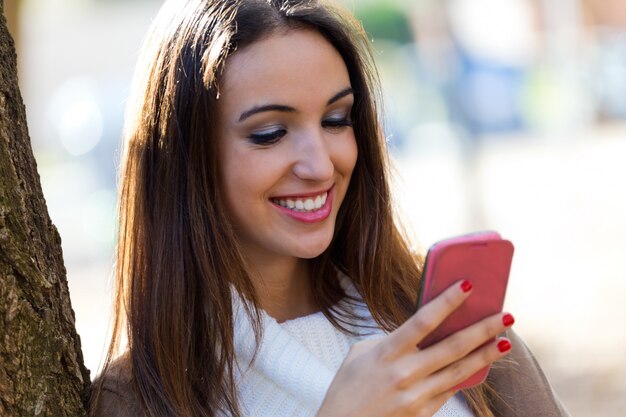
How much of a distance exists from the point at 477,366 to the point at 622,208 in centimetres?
931

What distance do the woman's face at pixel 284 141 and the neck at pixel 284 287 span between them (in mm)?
178

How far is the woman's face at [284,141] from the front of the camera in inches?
90.0

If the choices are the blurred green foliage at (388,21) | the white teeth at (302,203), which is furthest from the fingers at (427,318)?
the blurred green foliage at (388,21)

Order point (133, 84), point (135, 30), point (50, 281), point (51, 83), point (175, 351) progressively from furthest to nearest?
point (135, 30) < point (51, 83) < point (133, 84) < point (175, 351) < point (50, 281)

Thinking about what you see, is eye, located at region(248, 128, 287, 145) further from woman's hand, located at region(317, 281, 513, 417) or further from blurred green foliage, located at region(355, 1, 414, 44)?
blurred green foliage, located at region(355, 1, 414, 44)

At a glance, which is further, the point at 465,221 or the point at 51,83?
the point at 51,83

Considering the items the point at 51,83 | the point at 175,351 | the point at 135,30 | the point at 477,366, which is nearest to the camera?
the point at 477,366

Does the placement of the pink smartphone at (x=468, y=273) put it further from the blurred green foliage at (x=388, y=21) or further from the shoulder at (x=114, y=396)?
the blurred green foliage at (x=388, y=21)

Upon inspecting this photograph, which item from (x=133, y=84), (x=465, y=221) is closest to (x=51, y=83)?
(x=465, y=221)

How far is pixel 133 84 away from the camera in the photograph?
8.27 feet

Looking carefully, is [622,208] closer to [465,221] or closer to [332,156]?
[465,221]

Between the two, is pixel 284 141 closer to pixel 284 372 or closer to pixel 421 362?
pixel 284 372

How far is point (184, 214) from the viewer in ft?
7.78

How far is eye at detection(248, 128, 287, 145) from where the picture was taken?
7.50ft
